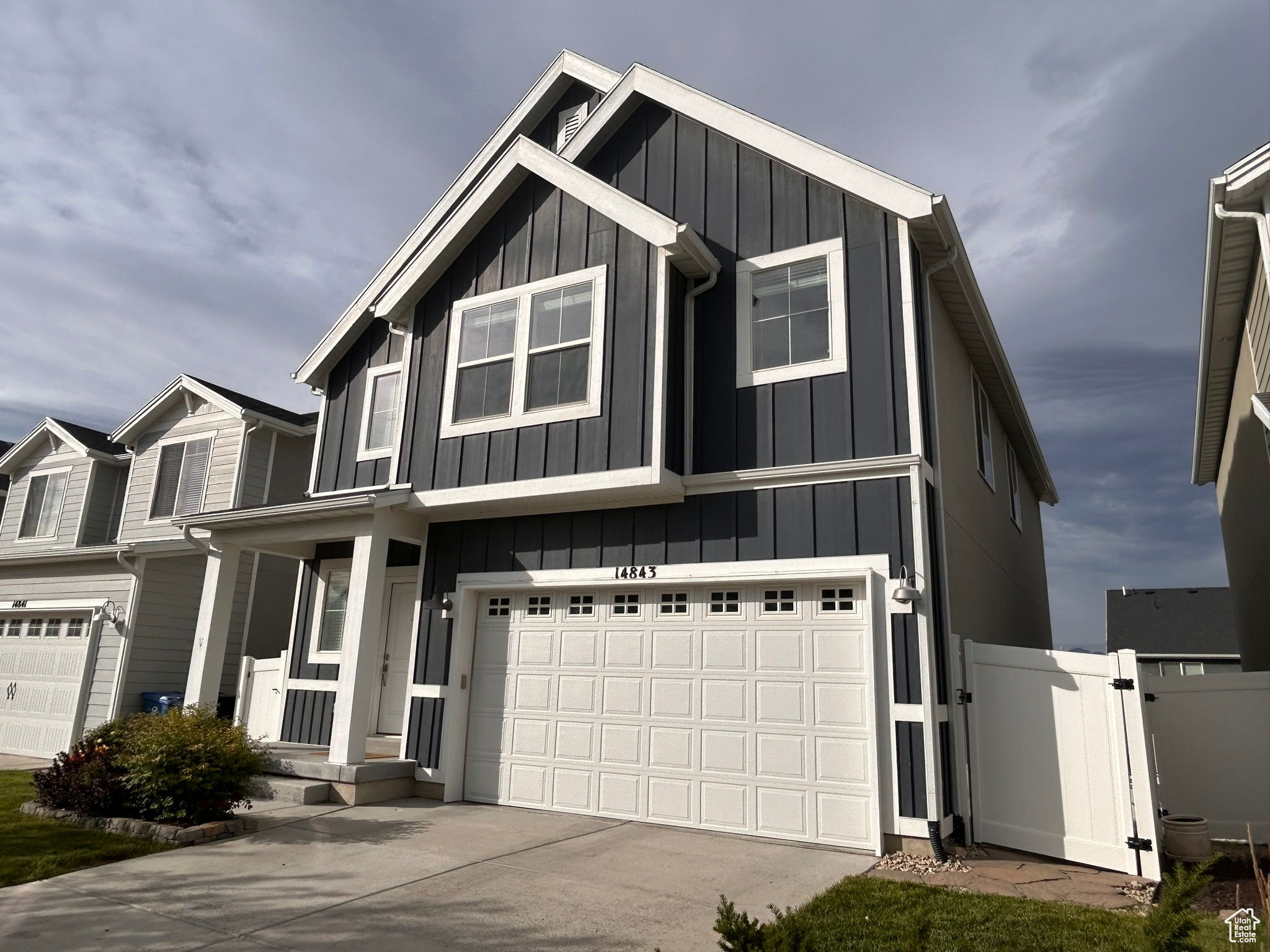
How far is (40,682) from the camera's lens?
1549 cm

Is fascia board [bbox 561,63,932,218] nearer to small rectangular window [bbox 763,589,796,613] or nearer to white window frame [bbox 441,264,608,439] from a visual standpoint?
white window frame [bbox 441,264,608,439]

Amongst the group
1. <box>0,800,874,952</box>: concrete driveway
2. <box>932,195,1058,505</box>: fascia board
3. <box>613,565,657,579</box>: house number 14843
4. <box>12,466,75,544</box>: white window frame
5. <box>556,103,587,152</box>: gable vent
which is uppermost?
<box>556,103,587,152</box>: gable vent

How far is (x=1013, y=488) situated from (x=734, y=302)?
26.3ft

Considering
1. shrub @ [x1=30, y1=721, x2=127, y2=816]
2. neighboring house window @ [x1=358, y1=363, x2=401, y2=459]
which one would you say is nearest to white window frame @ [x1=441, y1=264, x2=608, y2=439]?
neighboring house window @ [x1=358, y1=363, x2=401, y2=459]

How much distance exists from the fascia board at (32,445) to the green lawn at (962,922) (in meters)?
18.2

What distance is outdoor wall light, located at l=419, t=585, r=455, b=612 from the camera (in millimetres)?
10023

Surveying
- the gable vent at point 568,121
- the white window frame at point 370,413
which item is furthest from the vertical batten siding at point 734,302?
the white window frame at point 370,413

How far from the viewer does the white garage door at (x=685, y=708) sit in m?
7.68

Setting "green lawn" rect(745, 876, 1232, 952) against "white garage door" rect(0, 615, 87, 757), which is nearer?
"green lawn" rect(745, 876, 1232, 952)

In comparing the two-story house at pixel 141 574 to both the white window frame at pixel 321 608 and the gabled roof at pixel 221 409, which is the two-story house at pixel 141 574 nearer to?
the gabled roof at pixel 221 409

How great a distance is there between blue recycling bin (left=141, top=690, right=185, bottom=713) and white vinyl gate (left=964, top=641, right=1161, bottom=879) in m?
12.3

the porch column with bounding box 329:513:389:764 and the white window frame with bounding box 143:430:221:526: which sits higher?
the white window frame with bounding box 143:430:221:526

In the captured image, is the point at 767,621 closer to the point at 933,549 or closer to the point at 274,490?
the point at 933,549

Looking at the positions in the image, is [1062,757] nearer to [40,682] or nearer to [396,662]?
[396,662]
